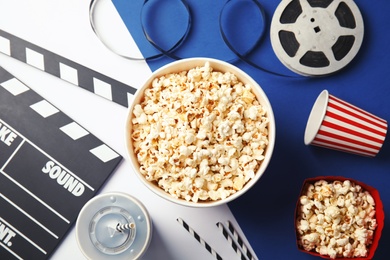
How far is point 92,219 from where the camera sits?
3.83 ft

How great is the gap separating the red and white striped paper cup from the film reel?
0.39 ft

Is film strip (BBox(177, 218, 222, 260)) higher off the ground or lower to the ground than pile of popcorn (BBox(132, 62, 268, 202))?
lower

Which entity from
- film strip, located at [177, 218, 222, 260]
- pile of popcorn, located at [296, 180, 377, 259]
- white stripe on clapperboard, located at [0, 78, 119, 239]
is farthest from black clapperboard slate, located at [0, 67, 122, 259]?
pile of popcorn, located at [296, 180, 377, 259]

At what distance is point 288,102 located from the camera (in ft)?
4.17

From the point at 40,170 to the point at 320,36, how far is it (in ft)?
2.90

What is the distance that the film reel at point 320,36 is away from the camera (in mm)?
1244

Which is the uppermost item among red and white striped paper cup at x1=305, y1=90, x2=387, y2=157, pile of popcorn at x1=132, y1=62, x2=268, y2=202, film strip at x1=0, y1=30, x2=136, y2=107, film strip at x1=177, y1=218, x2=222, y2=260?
red and white striped paper cup at x1=305, y1=90, x2=387, y2=157

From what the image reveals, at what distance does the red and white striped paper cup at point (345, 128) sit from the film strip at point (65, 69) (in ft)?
1.72

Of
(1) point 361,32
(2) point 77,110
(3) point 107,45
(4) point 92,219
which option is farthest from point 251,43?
(4) point 92,219

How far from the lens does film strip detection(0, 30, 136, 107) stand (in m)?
1.27

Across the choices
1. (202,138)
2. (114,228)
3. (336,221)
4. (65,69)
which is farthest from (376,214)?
(65,69)

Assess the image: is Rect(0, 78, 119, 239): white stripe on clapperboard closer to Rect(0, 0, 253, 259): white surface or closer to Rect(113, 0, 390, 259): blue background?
Rect(0, 0, 253, 259): white surface

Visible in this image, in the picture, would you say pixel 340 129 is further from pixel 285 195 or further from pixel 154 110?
pixel 154 110

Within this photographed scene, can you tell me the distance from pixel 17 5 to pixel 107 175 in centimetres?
56
